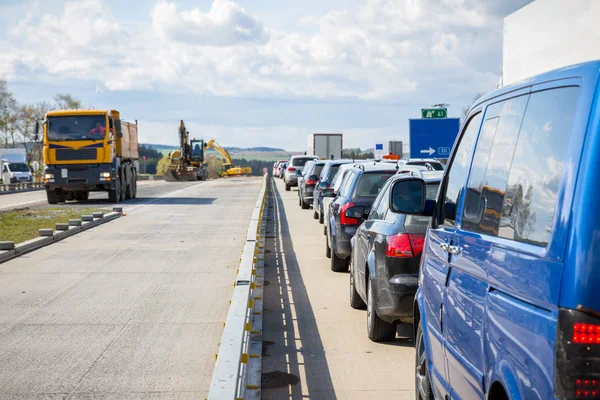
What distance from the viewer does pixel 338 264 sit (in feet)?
45.7

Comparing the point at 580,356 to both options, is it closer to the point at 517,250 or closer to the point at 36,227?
the point at 517,250

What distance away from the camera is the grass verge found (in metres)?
20.6

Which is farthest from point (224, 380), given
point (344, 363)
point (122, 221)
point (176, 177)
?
point (176, 177)

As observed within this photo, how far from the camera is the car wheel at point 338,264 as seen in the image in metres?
13.9

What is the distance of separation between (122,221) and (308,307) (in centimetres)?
1495

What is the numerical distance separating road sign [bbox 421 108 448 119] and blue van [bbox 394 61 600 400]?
37.5 metres

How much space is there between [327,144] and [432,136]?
84.0 ft

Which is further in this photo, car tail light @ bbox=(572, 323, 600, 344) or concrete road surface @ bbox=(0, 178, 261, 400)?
concrete road surface @ bbox=(0, 178, 261, 400)

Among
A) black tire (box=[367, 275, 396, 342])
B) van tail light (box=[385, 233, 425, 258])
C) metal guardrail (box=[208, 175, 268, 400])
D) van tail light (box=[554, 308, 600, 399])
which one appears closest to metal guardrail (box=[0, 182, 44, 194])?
metal guardrail (box=[208, 175, 268, 400])

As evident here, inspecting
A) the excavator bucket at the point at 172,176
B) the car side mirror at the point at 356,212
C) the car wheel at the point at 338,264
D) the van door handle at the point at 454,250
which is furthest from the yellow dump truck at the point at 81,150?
the excavator bucket at the point at 172,176

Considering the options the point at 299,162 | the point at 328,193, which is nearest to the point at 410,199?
the point at 328,193

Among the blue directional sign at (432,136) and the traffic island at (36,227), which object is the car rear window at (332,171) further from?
the blue directional sign at (432,136)

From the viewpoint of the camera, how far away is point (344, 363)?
768cm

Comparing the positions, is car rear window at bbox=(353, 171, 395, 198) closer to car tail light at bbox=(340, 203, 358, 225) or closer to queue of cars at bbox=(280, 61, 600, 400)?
car tail light at bbox=(340, 203, 358, 225)
